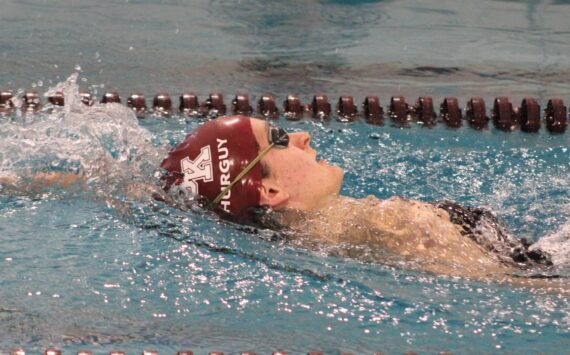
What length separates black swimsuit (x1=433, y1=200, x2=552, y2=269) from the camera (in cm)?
356

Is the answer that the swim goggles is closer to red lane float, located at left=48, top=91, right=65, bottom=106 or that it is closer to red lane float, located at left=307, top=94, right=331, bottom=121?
red lane float, located at left=307, top=94, right=331, bottom=121

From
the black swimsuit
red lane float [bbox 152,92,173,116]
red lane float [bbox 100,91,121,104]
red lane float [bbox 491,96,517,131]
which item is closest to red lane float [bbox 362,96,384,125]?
red lane float [bbox 491,96,517,131]

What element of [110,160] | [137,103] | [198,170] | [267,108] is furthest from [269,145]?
[137,103]

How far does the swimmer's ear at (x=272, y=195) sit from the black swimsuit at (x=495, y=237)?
591mm

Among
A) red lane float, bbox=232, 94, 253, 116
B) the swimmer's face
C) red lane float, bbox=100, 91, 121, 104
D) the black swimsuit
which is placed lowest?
the black swimsuit

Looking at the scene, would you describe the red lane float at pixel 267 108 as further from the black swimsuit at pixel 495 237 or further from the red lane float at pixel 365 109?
the black swimsuit at pixel 495 237

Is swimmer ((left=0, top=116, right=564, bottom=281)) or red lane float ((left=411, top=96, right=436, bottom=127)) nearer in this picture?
swimmer ((left=0, top=116, right=564, bottom=281))

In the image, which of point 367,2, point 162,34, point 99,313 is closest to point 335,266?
point 99,313

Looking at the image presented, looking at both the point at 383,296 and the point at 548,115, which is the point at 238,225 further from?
the point at 548,115

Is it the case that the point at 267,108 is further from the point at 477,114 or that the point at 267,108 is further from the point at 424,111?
the point at 477,114

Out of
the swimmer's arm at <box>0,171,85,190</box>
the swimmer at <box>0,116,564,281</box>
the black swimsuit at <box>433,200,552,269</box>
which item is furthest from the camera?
the swimmer's arm at <box>0,171,85,190</box>

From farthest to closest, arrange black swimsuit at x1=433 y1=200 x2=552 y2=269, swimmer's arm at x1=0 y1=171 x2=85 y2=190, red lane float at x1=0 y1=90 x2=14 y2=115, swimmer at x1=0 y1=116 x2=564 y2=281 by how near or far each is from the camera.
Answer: red lane float at x1=0 y1=90 x2=14 y2=115 → swimmer's arm at x1=0 y1=171 x2=85 y2=190 → black swimsuit at x1=433 y1=200 x2=552 y2=269 → swimmer at x1=0 y1=116 x2=564 y2=281

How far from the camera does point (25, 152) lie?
4.08m

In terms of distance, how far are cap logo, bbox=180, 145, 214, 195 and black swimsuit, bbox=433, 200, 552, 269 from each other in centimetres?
82
